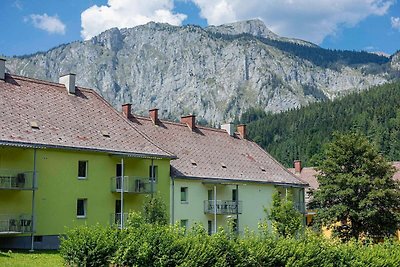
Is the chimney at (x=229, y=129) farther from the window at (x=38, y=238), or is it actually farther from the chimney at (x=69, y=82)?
the window at (x=38, y=238)

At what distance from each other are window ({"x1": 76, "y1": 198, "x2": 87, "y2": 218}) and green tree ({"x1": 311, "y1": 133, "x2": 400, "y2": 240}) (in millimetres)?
22777

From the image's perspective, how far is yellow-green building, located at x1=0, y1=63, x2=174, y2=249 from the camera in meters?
34.0

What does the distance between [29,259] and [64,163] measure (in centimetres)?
1045

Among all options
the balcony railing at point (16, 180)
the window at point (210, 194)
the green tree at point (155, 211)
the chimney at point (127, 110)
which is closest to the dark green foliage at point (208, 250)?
the green tree at point (155, 211)

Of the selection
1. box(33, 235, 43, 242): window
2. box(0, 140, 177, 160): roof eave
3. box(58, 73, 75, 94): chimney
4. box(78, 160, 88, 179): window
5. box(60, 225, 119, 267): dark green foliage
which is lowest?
box(33, 235, 43, 242): window

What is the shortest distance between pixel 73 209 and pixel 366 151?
88.5ft

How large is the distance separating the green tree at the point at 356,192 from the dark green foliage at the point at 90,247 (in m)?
32.0

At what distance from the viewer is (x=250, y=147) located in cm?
6106

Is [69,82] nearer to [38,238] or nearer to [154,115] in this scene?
[154,115]

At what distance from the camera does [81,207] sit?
38625mm

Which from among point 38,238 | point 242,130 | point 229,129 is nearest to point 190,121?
point 229,129

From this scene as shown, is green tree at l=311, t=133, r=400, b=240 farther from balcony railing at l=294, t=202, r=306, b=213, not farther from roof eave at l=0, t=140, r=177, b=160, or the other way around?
roof eave at l=0, t=140, r=177, b=160

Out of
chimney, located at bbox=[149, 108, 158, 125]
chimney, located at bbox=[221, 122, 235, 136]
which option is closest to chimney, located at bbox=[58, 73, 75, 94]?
chimney, located at bbox=[149, 108, 158, 125]

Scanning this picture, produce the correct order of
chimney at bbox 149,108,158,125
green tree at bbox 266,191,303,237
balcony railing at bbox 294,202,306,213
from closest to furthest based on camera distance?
green tree at bbox 266,191,303,237 < chimney at bbox 149,108,158,125 < balcony railing at bbox 294,202,306,213
